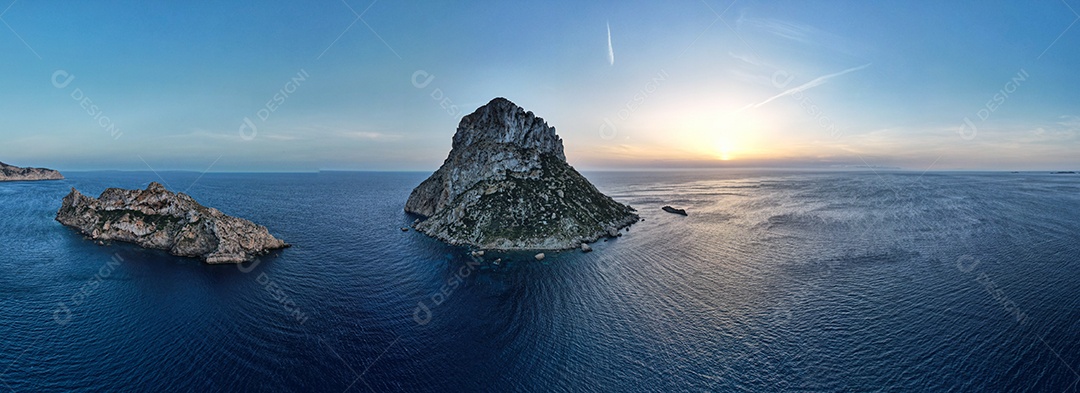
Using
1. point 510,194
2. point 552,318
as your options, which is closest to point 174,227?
point 510,194

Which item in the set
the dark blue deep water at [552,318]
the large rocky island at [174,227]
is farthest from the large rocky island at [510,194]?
the large rocky island at [174,227]

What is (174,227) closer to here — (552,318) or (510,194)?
(510,194)

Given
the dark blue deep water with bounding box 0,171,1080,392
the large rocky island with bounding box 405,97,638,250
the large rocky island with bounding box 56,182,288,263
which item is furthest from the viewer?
the large rocky island with bounding box 405,97,638,250

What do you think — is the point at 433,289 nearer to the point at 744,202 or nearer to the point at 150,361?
the point at 150,361

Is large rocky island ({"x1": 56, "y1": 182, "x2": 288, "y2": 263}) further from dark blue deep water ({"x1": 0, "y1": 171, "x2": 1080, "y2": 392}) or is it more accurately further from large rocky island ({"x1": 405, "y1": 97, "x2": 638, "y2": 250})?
large rocky island ({"x1": 405, "y1": 97, "x2": 638, "y2": 250})

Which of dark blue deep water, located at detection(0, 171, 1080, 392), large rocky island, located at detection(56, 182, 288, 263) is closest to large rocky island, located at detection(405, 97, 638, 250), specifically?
dark blue deep water, located at detection(0, 171, 1080, 392)

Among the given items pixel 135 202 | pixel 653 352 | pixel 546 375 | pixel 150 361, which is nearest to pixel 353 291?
pixel 150 361

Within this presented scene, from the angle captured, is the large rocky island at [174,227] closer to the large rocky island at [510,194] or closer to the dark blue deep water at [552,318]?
the dark blue deep water at [552,318]

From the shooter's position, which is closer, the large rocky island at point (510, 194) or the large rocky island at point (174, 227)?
the large rocky island at point (174, 227)
